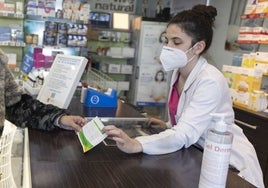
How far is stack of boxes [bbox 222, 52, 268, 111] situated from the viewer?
2918 millimetres

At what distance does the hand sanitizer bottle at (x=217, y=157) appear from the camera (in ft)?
2.64

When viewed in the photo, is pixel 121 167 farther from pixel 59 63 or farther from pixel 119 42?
pixel 119 42

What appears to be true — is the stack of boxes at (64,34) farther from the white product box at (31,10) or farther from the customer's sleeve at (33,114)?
the customer's sleeve at (33,114)

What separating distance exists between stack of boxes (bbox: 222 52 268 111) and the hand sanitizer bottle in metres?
2.25

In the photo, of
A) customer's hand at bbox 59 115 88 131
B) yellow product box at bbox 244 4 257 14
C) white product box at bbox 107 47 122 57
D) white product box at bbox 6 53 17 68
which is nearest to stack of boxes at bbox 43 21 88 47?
white product box at bbox 6 53 17 68

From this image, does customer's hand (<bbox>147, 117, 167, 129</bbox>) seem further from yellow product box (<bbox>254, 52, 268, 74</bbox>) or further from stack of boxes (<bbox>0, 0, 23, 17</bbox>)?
stack of boxes (<bbox>0, 0, 23, 17</bbox>)

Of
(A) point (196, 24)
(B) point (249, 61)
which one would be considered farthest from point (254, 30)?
(A) point (196, 24)

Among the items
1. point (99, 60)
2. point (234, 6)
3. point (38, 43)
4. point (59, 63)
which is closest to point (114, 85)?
point (99, 60)

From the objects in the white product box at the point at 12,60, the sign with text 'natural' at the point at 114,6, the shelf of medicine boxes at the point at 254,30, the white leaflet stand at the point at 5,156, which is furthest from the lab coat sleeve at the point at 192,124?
the sign with text 'natural' at the point at 114,6

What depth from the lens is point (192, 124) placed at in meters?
1.34

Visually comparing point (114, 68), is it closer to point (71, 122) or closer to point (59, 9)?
point (59, 9)

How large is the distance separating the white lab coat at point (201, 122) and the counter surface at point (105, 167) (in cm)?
6

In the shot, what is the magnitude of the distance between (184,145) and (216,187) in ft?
1.69

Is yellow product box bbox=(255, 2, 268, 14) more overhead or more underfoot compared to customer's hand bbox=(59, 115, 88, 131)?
more overhead
